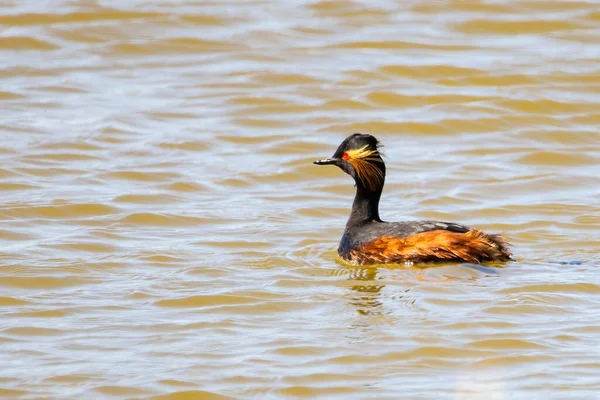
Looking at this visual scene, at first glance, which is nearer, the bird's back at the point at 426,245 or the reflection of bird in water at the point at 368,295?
the reflection of bird in water at the point at 368,295

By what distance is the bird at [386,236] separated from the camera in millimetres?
8898

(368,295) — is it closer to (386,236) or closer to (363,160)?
(386,236)

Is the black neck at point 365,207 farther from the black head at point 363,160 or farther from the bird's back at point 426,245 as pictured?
the bird's back at point 426,245

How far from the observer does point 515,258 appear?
9328 mm

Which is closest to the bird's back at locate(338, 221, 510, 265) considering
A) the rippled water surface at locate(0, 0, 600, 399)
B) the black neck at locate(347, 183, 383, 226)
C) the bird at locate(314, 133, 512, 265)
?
the bird at locate(314, 133, 512, 265)

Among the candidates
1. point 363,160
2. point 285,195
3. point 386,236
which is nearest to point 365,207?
point 363,160

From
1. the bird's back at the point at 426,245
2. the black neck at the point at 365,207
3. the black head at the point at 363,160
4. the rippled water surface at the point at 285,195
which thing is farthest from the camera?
the black neck at the point at 365,207

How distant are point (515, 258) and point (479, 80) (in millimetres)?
6117

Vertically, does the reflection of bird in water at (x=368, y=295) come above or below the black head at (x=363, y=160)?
below

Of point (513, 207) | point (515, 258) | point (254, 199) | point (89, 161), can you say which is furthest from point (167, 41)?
point (515, 258)

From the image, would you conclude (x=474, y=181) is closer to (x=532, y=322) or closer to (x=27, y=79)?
(x=532, y=322)

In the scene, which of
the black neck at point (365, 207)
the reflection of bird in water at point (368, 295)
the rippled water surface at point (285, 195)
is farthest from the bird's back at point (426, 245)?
the black neck at point (365, 207)

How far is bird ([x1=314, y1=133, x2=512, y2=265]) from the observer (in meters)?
8.90

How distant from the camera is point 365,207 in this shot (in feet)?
32.0
